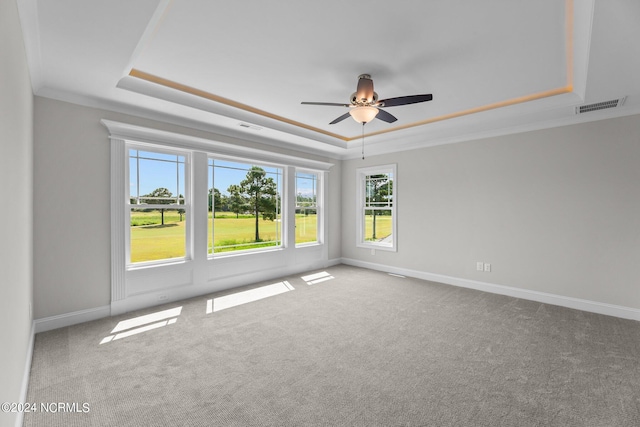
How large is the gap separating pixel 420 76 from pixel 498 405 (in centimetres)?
305

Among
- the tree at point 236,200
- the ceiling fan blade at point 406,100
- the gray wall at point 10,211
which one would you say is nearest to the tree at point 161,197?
the tree at point 236,200

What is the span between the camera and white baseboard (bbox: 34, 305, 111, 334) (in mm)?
3014

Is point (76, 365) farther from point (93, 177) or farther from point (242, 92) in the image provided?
point (242, 92)

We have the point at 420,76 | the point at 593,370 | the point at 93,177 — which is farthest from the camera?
the point at 93,177

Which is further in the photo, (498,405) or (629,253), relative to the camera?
(629,253)

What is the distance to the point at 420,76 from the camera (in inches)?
120

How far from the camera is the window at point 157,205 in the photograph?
3785 mm

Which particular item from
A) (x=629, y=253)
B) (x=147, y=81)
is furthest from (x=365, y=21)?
(x=629, y=253)

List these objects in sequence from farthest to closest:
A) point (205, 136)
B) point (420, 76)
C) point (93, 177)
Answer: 1. point (205, 136)
2. point (93, 177)
3. point (420, 76)

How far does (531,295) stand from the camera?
418cm

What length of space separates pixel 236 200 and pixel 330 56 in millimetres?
3083

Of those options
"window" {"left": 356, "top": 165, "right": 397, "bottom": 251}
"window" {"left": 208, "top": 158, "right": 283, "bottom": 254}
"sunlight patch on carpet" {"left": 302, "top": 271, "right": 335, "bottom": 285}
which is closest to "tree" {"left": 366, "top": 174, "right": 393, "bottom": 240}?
"window" {"left": 356, "top": 165, "right": 397, "bottom": 251}

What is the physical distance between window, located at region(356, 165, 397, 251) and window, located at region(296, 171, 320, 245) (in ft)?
3.28

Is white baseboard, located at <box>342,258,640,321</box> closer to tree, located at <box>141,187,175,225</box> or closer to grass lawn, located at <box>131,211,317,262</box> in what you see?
grass lawn, located at <box>131,211,317,262</box>
